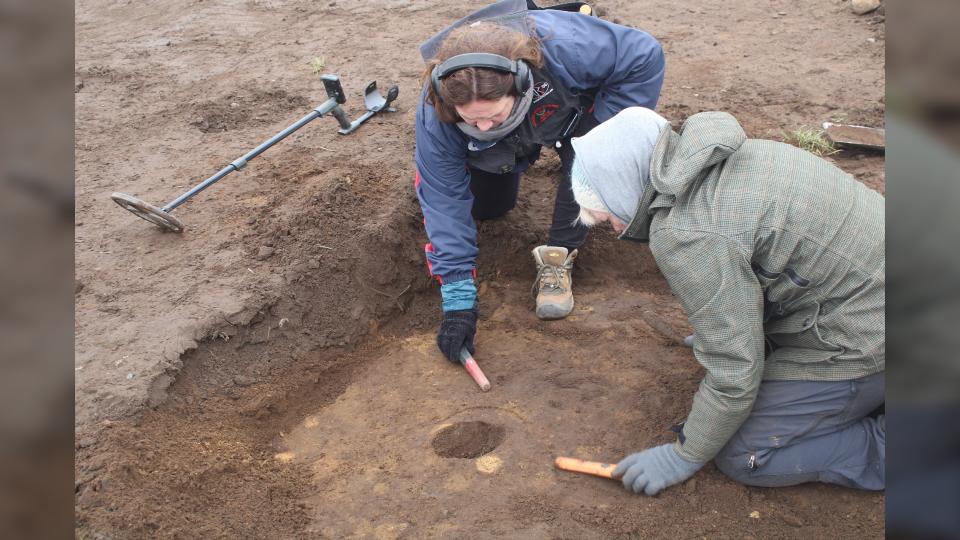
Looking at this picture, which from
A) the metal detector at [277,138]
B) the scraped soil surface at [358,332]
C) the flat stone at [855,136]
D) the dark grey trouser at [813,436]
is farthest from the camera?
the flat stone at [855,136]

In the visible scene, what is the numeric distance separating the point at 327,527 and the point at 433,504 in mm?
387

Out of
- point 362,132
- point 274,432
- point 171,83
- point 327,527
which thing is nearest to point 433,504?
point 327,527

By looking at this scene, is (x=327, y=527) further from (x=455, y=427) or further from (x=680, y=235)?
(x=680, y=235)

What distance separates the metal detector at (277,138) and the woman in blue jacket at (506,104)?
3.95 feet

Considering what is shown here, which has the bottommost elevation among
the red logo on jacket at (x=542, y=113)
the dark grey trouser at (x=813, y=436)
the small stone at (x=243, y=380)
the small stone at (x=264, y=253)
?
the small stone at (x=243, y=380)

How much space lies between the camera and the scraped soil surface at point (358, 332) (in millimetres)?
2605

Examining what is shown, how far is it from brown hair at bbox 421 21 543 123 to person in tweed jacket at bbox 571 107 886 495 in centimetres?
64

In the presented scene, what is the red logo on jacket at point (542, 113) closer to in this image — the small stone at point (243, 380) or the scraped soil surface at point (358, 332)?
the scraped soil surface at point (358, 332)

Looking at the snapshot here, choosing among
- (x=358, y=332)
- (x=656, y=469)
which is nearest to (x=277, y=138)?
(x=358, y=332)

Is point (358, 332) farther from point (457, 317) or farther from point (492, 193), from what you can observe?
point (492, 193)

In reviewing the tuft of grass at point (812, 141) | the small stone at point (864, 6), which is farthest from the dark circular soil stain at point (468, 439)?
the small stone at point (864, 6)

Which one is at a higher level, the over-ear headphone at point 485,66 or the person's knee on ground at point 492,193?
the over-ear headphone at point 485,66

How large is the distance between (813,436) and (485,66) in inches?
67.8

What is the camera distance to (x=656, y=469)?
2.51 metres
